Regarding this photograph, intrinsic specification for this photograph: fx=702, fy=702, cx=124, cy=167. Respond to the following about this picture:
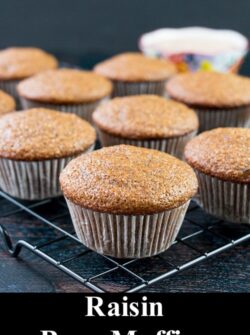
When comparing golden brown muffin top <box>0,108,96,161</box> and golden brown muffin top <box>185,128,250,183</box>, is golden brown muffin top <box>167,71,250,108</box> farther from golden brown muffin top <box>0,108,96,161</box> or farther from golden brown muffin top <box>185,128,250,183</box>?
golden brown muffin top <box>0,108,96,161</box>

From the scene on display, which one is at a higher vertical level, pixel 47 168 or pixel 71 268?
pixel 47 168

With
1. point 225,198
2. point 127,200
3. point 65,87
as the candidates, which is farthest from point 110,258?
point 65,87

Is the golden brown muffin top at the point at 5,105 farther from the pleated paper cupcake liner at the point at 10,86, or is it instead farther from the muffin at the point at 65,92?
the pleated paper cupcake liner at the point at 10,86

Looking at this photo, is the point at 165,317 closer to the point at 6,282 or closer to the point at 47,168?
the point at 6,282

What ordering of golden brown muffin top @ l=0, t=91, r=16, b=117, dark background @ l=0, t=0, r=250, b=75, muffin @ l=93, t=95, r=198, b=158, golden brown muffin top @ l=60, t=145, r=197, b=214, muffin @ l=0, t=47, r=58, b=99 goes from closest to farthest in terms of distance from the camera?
golden brown muffin top @ l=60, t=145, r=197, b=214, muffin @ l=93, t=95, r=198, b=158, golden brown muffin top @ l=0, t=91, r=16, b=117, muffin @ l=0, t=47, r=58, b=99, dark background @ l=0, t=0, r=250, b=75

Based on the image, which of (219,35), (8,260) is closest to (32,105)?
(8,260)

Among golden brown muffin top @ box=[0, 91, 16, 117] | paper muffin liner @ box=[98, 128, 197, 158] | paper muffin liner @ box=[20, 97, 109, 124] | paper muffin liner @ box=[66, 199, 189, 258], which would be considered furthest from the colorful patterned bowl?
paper muffin liner @ box=[66, 199, 189, 258]
